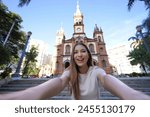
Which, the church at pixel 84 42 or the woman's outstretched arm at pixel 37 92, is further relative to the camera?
the church at pixel 84 42

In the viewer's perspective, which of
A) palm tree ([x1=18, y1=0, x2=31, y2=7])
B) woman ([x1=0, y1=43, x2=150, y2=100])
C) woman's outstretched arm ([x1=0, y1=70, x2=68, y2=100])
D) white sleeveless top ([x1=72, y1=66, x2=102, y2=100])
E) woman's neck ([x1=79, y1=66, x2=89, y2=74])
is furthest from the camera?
palm tree ([x1=18, y1=0, x2=31, y2=7])

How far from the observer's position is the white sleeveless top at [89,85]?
1.48 meters

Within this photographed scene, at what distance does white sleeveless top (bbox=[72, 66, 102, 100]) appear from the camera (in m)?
1.48

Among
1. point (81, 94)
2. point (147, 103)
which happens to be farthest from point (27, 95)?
point (147, 103)

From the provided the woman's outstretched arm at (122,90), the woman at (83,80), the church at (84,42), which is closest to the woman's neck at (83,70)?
the woman at (83,80)

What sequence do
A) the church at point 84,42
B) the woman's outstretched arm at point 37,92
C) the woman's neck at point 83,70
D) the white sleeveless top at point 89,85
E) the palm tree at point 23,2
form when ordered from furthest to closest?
1. the church at point 84,42
2. the palm tree at point 23,2
3. the woman's neck at point 83,70
4. the white sleeveless top at point 89,85
5. the woman's outstretched arm at point 37,92

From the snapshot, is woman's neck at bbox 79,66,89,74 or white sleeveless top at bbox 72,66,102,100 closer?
white sleeveless top at bbox 72,66,102,100

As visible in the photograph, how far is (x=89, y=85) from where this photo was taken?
1.50 m

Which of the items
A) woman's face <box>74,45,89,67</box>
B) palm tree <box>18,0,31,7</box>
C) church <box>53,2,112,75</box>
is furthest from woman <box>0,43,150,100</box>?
church <box>53,2,112,75</box>

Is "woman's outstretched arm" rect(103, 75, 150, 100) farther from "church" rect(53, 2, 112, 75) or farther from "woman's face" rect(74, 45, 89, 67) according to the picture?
"church" rect(53, 2, 112, 75)

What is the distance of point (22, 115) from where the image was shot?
97 cm

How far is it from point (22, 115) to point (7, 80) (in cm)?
821

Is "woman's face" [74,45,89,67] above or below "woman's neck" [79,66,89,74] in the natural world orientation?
above

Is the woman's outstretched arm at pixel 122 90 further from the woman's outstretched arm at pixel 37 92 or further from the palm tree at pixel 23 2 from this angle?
the palm tree at pixel 23 2
